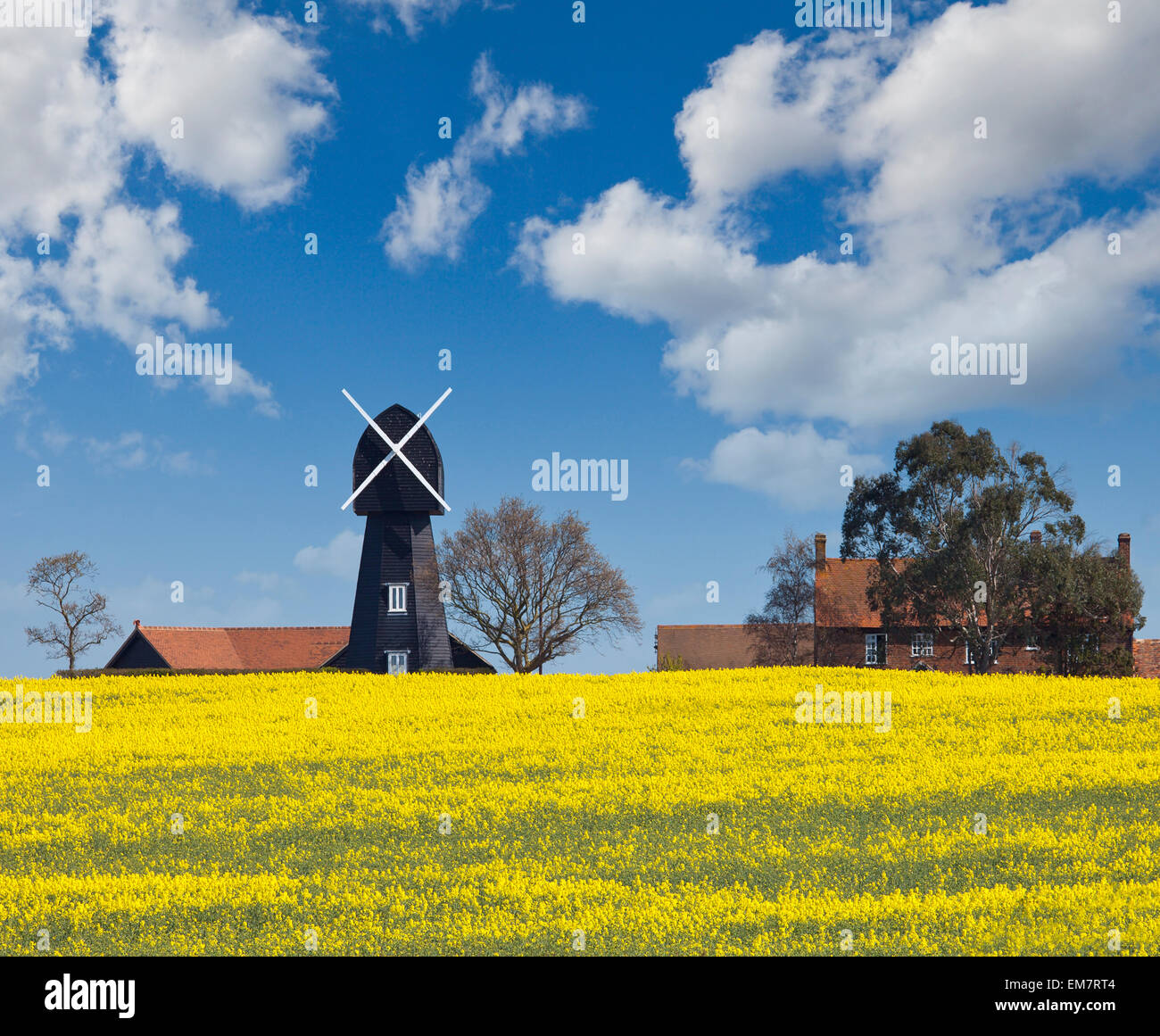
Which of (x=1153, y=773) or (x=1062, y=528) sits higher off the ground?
(x=1062, y=528)

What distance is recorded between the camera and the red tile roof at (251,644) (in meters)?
64.3

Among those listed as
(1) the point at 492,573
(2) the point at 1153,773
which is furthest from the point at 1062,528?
(2) the point at 1153,773

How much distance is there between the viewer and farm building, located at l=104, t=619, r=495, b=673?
2493 inches

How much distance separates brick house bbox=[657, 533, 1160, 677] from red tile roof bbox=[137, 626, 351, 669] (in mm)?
24123

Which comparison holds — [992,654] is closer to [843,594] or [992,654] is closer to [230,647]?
[843,594]

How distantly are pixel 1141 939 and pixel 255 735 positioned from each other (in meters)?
21.6

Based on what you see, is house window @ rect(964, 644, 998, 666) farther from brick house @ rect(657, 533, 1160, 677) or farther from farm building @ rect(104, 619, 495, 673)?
farm building @ rect(104, 619, 495, 673)

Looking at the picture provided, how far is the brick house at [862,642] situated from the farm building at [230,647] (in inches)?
963

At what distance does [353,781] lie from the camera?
2239cm

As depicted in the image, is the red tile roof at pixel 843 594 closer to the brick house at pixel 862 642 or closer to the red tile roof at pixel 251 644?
the brick house at pixel 862 642

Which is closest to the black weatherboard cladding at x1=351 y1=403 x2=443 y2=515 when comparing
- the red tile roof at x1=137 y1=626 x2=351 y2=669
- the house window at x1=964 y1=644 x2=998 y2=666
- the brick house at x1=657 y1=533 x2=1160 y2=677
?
the red tile roof at x1=137 y1=626 x2=351 y2=669

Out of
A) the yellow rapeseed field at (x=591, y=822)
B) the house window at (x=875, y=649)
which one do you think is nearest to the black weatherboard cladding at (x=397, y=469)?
the yellow rapeseed field at (x=591, y=822)
